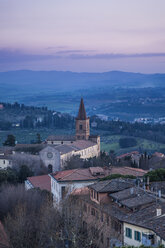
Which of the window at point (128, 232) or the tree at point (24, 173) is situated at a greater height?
the window at point (128, 232)

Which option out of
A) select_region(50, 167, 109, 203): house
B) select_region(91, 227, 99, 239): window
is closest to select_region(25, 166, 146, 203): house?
select_region(50, 167, 109, 203): house

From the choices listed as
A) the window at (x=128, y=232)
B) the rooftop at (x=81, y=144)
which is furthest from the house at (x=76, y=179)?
the rooftop at (x=81, y=144)

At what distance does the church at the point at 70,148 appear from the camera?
5950 centimetres

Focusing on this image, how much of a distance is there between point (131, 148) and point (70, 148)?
34.4 m

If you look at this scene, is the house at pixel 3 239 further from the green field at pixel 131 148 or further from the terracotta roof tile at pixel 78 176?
the green field at pixel 131 148

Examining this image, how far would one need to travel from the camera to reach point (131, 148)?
97.6 meters

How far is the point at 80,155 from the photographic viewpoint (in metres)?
64.9

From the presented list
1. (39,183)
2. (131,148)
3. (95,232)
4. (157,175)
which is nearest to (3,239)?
(95,232)

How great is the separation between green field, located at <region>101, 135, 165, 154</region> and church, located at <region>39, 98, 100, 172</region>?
51.1 ft

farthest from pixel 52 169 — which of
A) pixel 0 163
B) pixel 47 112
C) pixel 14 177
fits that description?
pixel 47 112

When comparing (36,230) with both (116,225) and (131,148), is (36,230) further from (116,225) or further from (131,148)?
(131,148)

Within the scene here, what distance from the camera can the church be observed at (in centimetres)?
5950

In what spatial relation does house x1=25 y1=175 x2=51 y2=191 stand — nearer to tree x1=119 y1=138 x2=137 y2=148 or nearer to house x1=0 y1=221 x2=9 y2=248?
house x1=0 y1=221 x2=9 y2=248

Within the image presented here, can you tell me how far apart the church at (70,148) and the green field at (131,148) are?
1559cm
